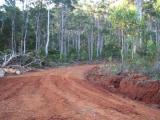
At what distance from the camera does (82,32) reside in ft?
214

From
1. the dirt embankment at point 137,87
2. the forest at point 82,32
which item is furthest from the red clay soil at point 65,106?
the forest at point 82,32

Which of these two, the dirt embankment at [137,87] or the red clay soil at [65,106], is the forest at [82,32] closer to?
the dirt embankment at [137,87]

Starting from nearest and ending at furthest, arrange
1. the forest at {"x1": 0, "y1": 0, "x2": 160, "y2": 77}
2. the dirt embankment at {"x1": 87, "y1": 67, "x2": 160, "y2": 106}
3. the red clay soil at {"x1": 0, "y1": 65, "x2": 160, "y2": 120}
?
the red clay soil at {"x1": 0, "y1": 65, "x2": 160, "y2": 120} → the dirt embankment at {"x1": 87, "y1": 67, "x2": 160, "y2": 106} → the forest at {"x1": 0, "y1": 0, "x2": 160, "y2": 77}

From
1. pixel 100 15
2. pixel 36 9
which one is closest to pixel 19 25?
pixel 36 9

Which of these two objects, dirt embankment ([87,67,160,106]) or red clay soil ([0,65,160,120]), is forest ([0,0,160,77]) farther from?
red clay soil ([0,65,160,120])

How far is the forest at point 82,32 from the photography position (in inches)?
967

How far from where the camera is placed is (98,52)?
58.2m

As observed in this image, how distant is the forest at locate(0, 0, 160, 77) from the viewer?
24.6m

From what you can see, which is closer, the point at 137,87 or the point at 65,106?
the point at 65,106

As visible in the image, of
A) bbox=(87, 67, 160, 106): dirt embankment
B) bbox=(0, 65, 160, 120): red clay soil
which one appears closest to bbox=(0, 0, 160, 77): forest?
bbox=(87, 67, 160, 106): dirt embankment

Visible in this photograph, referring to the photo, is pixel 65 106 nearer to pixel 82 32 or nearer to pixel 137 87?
pixel 137 87


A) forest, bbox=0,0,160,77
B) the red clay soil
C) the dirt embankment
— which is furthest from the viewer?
forest, bbox=0,0,160,77

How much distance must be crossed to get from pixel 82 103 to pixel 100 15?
58.1 meters

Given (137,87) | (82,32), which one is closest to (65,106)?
(137,87)
